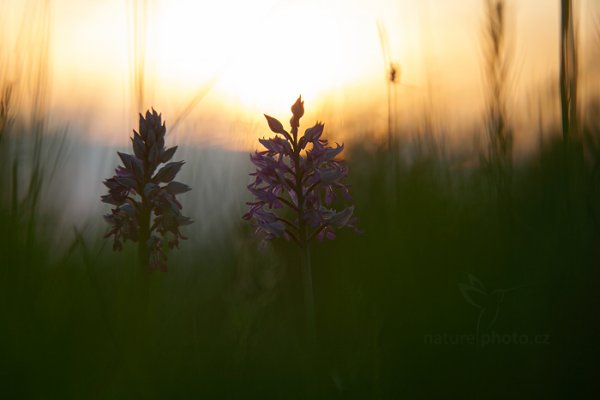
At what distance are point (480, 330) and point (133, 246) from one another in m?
0.95

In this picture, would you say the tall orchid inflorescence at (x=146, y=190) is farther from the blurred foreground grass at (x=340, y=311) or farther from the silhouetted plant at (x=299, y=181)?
the silhouetted plant at (x=299, y=181)

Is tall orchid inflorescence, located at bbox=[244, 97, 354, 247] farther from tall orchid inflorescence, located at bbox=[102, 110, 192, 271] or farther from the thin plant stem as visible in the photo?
tall orchid inflorescence, located at bbox=[102, 110, 192, 271]

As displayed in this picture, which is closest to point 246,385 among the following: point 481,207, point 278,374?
point 278,374

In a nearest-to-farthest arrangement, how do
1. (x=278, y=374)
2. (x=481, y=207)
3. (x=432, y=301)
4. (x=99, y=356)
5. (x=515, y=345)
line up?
(x=99, y=356) → (x=278, y=374) → (x=515, y=345) → (x=432, y=301) → (x=481, y=207)

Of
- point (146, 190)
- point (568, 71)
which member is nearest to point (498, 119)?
point (568, 71)

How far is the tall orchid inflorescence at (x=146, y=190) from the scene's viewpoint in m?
1.73

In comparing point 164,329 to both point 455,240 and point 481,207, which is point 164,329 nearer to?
point 455,240

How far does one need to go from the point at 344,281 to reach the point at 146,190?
22.5 inches

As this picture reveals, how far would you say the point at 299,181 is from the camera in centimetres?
170

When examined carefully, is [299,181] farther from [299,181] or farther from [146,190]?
[146,190]

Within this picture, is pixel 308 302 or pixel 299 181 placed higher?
pixel 299 181

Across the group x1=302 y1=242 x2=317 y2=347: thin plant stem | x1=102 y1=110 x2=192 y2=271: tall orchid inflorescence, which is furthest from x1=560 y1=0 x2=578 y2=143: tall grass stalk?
x1=102 y1=110 x2=192 y2=271: tall orchid inflorescence

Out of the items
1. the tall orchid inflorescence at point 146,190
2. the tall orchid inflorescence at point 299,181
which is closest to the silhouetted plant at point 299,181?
the tall orchid inflorescence at point 299,181

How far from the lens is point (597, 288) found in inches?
68.1
